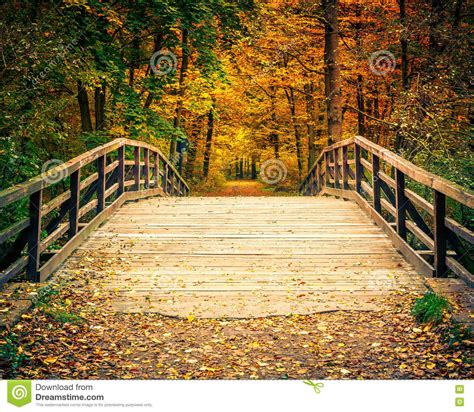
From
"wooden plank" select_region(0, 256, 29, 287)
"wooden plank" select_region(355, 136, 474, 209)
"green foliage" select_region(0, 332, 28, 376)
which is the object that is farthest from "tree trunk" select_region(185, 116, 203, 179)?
"green foliage" select_region(0, 332, 28, 376)

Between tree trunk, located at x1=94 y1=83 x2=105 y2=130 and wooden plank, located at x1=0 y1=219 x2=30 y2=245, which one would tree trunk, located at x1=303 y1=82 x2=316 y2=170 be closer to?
tree trunk, located at x1=94 y1=83 x2=105 y2=130

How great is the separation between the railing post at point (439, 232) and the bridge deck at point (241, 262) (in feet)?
0.91

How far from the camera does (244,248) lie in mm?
7031

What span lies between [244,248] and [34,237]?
2837mm

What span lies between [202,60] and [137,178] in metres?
3.65

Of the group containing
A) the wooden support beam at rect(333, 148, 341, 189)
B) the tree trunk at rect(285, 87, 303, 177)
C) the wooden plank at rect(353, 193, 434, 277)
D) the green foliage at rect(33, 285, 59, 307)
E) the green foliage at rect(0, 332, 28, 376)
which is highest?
the tree trunk at rect(285, 87, 303, 177)

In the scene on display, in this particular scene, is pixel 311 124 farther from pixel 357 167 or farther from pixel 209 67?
pixel 357 167

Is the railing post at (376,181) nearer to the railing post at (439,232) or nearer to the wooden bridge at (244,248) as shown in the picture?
the wooden bridge at (244,248)

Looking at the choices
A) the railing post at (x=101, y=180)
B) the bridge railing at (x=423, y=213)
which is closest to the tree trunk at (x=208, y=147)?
the bridge railing at (x=423, y=213)

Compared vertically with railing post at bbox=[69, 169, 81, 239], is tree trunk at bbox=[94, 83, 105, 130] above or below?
above

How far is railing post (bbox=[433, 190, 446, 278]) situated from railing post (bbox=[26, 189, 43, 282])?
404 centimetres

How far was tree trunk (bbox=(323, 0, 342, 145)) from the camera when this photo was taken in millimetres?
13672

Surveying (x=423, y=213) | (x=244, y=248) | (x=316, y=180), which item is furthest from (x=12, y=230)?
(x=316, y=180)
